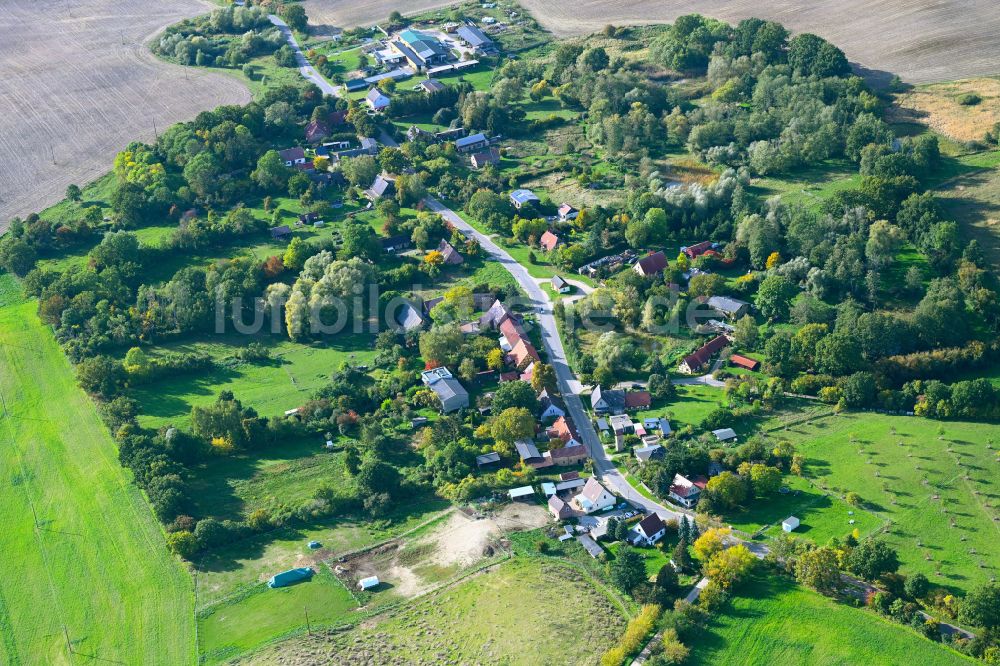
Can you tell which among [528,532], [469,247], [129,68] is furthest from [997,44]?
[129,68]

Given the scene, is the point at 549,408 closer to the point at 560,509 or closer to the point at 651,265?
the point at 560,509

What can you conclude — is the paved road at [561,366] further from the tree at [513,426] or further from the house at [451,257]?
the tree at [513,426]

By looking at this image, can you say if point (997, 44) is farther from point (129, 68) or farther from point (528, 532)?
point (129, 68)

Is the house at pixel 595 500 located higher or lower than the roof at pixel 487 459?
lower

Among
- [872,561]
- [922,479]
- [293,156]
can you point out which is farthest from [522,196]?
[872,561]

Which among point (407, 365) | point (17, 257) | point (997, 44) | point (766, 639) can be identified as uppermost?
point (997, 44)

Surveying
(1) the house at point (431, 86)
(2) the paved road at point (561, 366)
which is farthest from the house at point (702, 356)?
(1) the house at point (431, 86)
